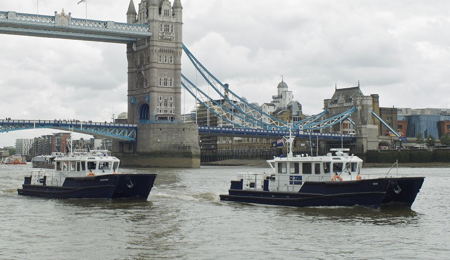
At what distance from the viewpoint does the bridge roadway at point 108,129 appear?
317 ft

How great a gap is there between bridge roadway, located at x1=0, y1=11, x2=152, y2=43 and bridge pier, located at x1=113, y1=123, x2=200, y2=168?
14805 mm

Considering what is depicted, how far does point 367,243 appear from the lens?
22047 mm

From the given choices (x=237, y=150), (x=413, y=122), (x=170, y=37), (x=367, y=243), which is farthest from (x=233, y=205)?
(x=413, y=122)

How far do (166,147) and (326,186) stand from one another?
73483 mm

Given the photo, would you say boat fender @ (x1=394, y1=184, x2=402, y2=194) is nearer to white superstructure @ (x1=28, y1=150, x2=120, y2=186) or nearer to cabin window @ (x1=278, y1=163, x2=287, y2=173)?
cabin window @ (x1=278, y1=163, x2=287, y2=173)

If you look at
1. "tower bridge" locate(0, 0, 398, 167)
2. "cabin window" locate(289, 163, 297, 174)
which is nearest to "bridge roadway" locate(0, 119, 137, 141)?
"tower bridge" locate(0, 0, 398, 167)

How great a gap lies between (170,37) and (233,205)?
7921 cm

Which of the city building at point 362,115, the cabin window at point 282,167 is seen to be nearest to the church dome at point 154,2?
the city building at point 362,115

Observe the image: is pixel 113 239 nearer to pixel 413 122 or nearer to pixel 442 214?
pixel 442 214

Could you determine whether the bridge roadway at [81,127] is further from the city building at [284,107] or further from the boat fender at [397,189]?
the boat fender at [397,189]

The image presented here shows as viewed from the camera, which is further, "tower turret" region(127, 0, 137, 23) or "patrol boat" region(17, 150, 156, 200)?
"tower turret" region(127, 0, 137, 23)

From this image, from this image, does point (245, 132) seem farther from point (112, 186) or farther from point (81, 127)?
point (112, 186)

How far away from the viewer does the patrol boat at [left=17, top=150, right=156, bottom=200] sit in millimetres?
35153

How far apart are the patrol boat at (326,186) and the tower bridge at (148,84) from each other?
6608 cm
